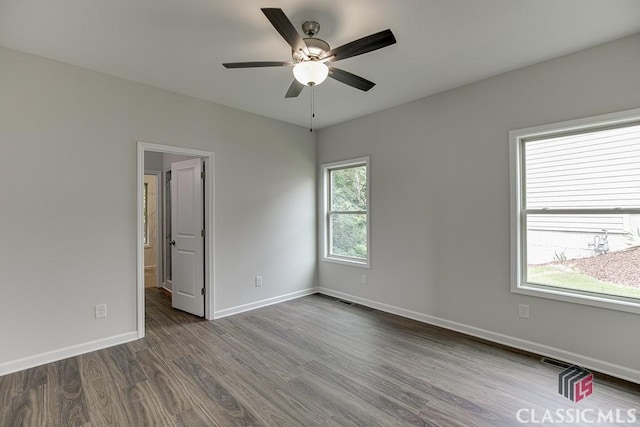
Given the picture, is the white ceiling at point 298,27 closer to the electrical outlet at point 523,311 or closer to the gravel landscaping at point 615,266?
the gravel landscaping at point 615,266

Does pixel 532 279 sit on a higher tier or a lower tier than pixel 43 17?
lower

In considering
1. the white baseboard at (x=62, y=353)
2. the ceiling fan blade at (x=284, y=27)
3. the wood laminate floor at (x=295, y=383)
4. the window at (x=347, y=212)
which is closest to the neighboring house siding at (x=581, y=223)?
the wood laminate floor at (x=295, y=383)

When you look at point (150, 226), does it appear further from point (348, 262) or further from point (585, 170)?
point (585, 170)

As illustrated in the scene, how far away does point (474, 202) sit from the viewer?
10.5 feet

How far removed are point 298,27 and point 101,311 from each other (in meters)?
3.21

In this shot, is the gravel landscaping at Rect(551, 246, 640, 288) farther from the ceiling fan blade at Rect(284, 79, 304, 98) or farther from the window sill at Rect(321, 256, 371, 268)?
the ceiling fan blade at Rect(284, 79, 304, 98)

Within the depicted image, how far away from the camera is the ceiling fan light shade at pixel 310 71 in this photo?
2.01 meters

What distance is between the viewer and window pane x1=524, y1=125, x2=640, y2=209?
7.95ft

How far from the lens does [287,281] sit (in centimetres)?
457

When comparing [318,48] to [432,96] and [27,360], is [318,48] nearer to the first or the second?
[432,96]

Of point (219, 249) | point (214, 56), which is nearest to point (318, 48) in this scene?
point (214, 56)

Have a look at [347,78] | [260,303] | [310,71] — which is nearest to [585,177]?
[347,78]

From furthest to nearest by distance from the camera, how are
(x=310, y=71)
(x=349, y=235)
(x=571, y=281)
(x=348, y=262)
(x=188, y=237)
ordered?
(x=349, y=235) < (x=348, y=262) < (x=188, y=237) < (x=571, y=281) < (x=310, y=71)

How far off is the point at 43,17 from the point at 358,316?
13.4 feet
